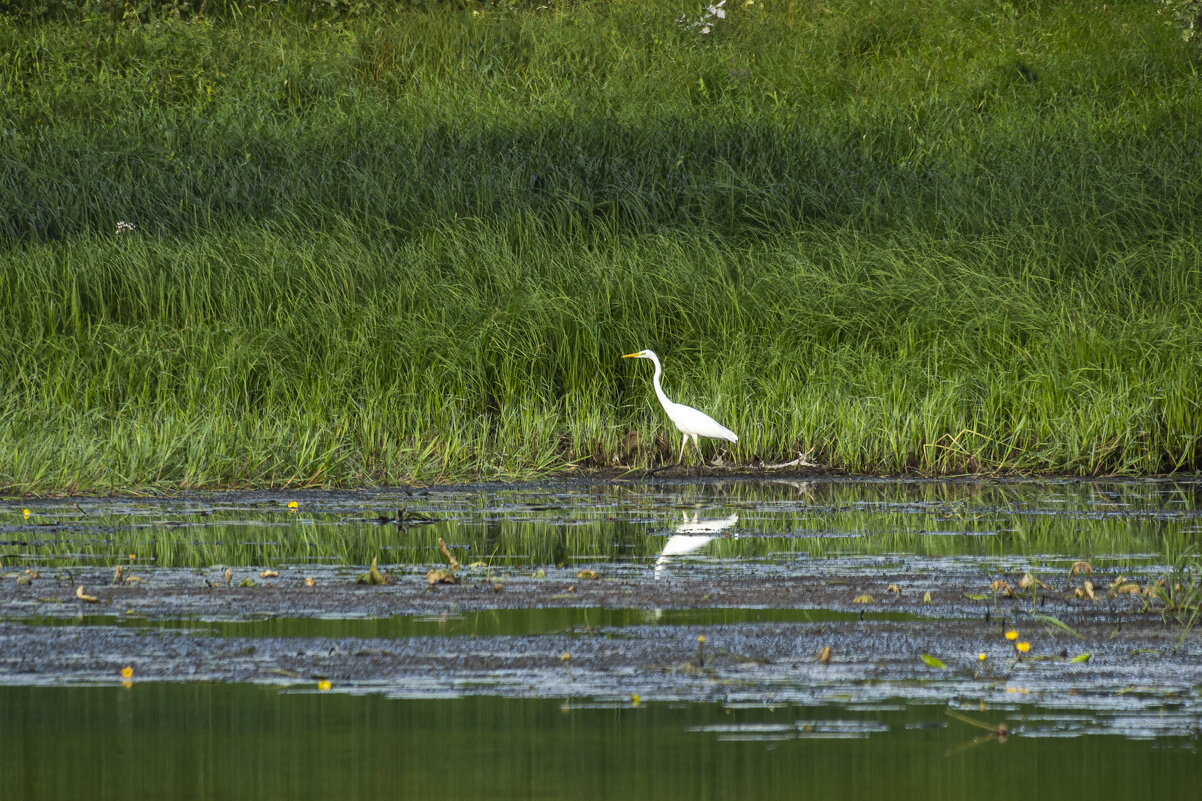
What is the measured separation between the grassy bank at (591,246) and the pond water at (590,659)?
8.32 ft

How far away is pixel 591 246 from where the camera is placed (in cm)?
1390

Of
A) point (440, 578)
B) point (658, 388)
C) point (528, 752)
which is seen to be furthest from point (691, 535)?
point (528, 752)

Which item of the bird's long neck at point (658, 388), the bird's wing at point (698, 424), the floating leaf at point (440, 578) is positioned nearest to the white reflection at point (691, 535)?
→ the floating leaf at point (440, 578)

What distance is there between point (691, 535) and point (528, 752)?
11.8 ft

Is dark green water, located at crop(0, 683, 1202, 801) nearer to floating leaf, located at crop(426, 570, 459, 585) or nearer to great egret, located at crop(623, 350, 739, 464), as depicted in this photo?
floating leaf, located at crop(426, 570, 459, 585)

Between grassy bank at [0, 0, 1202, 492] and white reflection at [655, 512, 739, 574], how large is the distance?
2222mm

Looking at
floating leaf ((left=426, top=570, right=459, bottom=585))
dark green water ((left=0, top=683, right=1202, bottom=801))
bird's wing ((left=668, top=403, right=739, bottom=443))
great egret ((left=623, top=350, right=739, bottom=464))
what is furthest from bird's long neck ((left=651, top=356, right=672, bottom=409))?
dark green water ((left=0, top=683, right=1202, bottom=801))

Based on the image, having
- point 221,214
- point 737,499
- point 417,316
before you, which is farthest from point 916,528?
point 221,214

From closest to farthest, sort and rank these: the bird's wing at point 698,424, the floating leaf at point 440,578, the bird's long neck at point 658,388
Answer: the floating leaf at point 440,578, the bird's wing at point 698,424, the bird's long neck at point 658,388

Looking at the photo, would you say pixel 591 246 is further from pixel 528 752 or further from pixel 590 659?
pixel 528 752

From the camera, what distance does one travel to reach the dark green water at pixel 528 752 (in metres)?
3.50

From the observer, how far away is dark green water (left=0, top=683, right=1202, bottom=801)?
3.50m

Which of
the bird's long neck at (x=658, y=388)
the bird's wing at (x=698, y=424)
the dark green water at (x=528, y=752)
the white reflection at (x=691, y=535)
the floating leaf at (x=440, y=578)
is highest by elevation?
the bird's long neck at (x=658, y=388)

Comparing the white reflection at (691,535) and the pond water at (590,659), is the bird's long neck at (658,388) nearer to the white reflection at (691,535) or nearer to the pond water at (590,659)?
the white reflection at (691,535)
